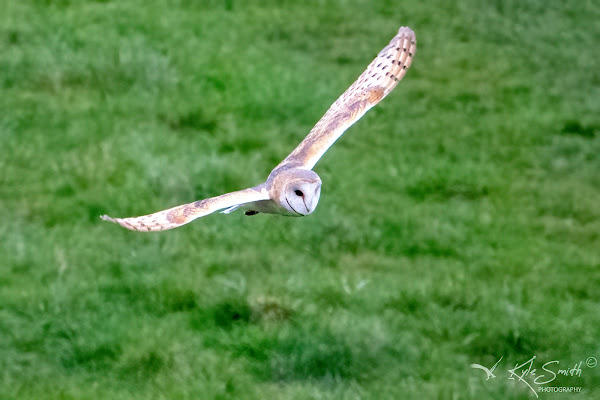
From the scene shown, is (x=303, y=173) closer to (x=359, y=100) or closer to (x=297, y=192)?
(x=297, y=192)

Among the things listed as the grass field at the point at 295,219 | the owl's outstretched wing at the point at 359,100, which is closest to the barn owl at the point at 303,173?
the owl's outstretched wing at the point at 359,100

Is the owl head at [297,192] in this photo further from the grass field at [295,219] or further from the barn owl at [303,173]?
the grass field at [295,219]

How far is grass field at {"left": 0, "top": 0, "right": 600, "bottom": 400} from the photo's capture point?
20.0 ft

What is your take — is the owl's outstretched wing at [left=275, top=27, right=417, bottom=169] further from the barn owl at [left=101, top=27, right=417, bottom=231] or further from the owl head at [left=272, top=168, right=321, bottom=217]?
the owl head at [left=272, top=168, right=321, bottom=217]

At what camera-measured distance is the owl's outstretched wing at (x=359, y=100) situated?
5535 millimetres

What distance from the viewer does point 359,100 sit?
19.3 ft

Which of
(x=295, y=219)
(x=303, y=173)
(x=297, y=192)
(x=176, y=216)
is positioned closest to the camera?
(x=176, y=216)

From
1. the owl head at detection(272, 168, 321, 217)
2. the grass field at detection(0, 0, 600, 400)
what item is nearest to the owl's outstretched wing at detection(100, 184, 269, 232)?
the owl head at detection(272, 168, 321, 217)

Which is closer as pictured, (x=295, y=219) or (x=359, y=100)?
(x=359, y=100)

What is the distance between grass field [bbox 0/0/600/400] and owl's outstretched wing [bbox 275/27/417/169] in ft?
4.12

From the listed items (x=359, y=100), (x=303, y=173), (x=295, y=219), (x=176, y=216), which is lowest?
(x=295, y=219)

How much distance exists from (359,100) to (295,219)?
4.54 feet

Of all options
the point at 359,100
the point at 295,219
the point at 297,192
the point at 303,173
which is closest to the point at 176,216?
the point at 297,192

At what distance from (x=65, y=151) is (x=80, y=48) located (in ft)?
4.00
